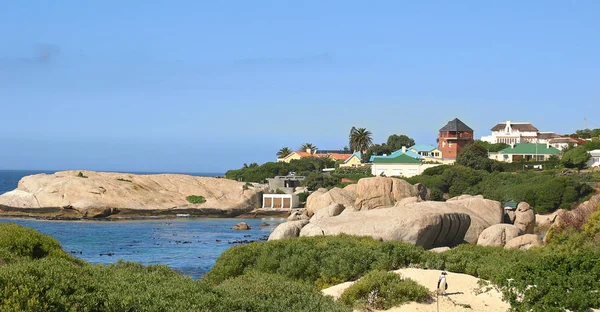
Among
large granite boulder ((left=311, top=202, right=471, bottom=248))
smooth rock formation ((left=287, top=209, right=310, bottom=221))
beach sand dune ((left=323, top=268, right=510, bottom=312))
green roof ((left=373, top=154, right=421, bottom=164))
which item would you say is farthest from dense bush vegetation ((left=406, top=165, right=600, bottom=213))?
beach sand dune ((left=323, top=268, right=510, bottom=312))

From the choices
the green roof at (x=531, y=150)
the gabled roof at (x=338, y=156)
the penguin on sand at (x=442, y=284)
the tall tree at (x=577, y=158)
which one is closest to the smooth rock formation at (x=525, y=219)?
the penguin on sand at (x=442, y=284)

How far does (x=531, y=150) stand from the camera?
105 metres

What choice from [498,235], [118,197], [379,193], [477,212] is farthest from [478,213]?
[118,197]

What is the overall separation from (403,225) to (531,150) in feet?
265

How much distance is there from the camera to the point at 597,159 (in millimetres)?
92938

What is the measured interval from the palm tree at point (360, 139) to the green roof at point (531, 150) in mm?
29707

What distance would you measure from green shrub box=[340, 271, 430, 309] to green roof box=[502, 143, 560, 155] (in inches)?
3577

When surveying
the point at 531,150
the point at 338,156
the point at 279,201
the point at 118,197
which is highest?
the point at 338,156

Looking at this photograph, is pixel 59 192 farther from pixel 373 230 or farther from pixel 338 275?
pixel 338 275

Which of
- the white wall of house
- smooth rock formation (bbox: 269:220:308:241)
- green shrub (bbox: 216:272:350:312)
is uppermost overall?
the white wall of house

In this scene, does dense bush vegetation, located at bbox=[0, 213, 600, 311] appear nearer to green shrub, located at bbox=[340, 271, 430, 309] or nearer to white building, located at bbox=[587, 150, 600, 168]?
green shrub, located at bbox=[340, 271, 430, 309]

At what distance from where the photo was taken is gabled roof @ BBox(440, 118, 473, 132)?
10744cm

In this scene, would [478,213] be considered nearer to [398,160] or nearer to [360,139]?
[398,160]

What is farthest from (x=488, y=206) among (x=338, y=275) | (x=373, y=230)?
(x=338, y=275)
